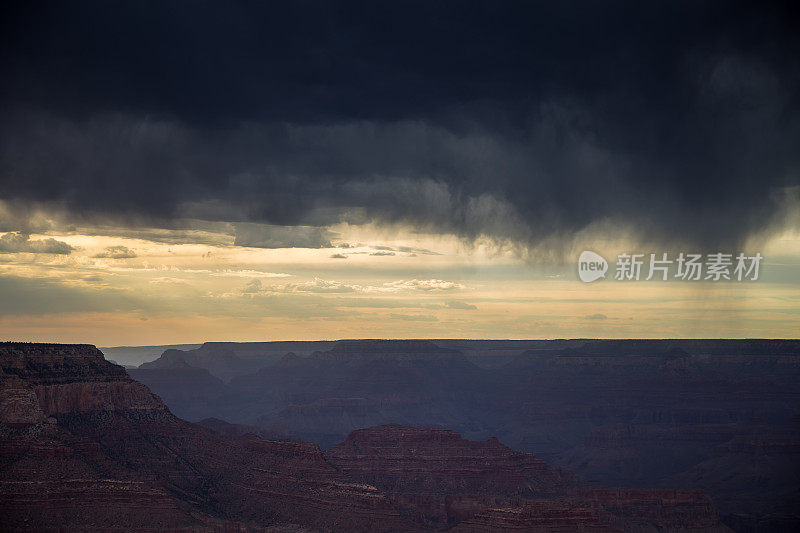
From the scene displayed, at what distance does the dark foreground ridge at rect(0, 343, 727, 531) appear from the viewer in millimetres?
132875

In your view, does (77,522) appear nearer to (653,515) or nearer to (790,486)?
(653,515)

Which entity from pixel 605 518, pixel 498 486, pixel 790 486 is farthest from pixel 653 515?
pixel 790 486

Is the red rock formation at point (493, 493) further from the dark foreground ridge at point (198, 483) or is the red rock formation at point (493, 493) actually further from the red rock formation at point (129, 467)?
the red rock formation at point (129, 467)

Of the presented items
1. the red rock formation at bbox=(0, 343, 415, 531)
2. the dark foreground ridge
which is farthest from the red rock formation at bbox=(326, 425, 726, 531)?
the red rock formation at bbox=(0, 343, 415, 531)

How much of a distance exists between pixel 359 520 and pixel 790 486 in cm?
9089

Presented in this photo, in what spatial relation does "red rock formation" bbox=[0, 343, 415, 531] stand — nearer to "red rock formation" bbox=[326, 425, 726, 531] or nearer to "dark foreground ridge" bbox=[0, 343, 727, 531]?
"dark foreground ridge" bbox=[0, 343, 727, 531]

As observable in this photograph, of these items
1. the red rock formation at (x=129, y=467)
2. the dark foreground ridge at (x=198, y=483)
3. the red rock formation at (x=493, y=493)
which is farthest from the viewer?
the red rock formation at (x=493, y=493)

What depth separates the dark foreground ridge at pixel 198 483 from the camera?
436 ft

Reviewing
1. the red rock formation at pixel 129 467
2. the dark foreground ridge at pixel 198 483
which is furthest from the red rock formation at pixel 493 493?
the red rock formation at pixel 129 467

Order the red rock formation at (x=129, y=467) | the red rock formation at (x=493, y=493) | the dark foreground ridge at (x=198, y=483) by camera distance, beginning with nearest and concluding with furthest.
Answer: the red rock formation at (x=129, y=467), the dark foreground ridge at (x=198, y=483), the red rock formation at (x=493, y=493)

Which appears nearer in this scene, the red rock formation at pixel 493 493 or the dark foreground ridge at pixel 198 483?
the dark foreground ridge at pixel 198 483

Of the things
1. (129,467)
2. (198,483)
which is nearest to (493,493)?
(198,483)

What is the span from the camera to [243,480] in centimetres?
15625

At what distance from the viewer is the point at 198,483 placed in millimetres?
149500
